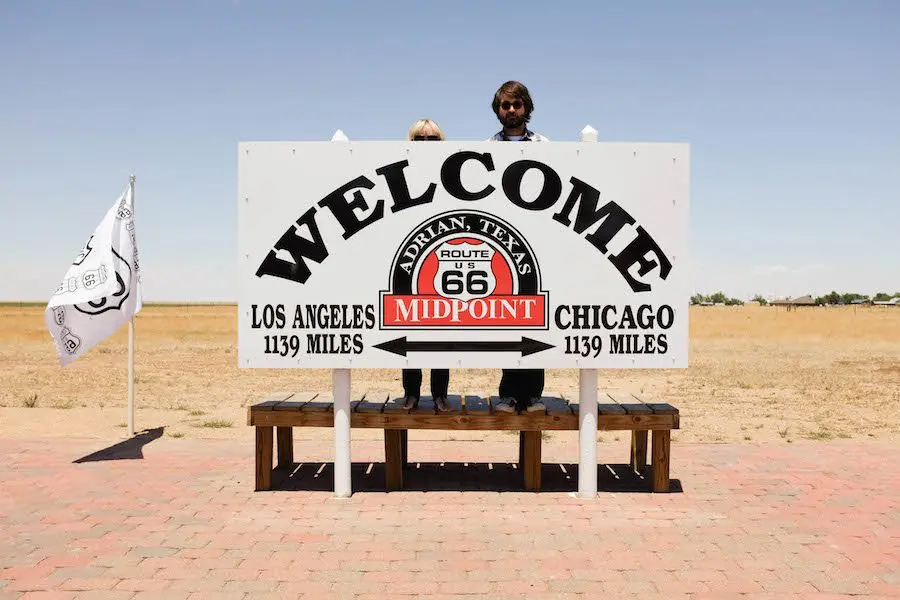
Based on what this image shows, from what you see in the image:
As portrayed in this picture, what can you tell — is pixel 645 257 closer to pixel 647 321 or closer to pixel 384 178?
pixel 647 321

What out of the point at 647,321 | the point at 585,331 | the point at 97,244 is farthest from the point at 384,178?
the point at 97,244

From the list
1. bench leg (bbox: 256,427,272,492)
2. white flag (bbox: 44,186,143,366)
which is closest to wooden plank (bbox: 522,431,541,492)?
bench leg (bbox: 256,427,272,492)

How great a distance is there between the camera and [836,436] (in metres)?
8.98

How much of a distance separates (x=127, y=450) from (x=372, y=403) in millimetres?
3254

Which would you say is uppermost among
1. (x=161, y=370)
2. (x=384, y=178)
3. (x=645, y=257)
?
(x=384, y=178)

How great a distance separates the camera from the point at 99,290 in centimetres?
827

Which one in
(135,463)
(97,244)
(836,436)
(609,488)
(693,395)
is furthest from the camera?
(693,395)

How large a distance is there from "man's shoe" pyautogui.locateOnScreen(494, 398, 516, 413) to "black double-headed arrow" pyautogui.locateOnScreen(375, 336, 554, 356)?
481 mm

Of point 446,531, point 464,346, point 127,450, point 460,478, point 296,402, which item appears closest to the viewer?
point 446,531

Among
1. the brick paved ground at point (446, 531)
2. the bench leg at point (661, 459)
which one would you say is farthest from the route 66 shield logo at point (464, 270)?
the bench leg at point (661, 459)

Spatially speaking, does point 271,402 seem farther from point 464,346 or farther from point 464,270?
point 464,270

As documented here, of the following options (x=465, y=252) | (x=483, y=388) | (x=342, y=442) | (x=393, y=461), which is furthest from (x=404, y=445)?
(x=483, y=388)

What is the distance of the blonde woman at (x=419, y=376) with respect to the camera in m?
6.10

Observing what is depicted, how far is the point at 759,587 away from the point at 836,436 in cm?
587
